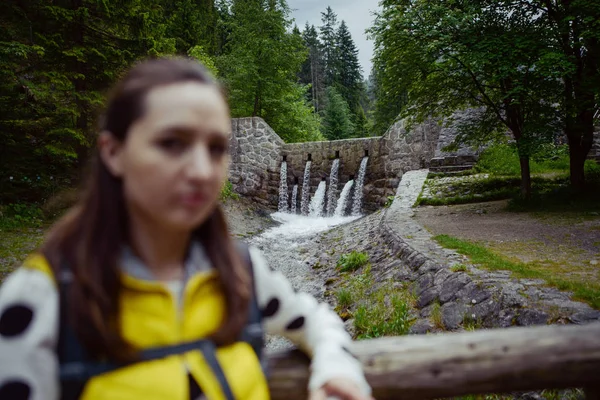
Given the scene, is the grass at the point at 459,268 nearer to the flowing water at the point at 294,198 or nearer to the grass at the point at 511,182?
the grass at the point at 511,182

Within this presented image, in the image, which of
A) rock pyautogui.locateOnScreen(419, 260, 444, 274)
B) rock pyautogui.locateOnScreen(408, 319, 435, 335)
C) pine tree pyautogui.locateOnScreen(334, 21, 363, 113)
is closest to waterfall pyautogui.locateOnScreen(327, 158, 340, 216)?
rock pyautogui.locateOnScreen(419, 260, 444, 274)

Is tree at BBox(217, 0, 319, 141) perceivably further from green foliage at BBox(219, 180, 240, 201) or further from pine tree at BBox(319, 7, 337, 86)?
pine tree at BBox(319, 7, 337, 86)

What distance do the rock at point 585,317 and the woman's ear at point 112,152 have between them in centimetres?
339

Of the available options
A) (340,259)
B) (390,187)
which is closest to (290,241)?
(340,259)

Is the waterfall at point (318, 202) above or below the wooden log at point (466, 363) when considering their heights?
below

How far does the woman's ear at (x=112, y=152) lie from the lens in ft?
2.81

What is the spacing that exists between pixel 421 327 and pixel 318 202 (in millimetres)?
10996

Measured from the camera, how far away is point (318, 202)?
48.8 ft

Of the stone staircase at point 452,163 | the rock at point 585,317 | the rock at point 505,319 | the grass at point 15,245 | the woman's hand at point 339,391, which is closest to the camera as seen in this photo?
the woman's hand at point 339,391

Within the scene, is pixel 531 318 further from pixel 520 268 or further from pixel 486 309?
pixel 520 268

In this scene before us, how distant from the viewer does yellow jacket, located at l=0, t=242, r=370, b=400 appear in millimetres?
→ 720

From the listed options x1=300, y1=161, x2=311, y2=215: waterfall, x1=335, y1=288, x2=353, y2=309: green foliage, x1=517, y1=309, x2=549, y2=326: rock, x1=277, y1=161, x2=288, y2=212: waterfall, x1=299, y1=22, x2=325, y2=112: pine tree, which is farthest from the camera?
x1=299, y1=22, x2=325, y2=112: pine tree

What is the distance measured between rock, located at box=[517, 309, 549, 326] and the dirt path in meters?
1.13

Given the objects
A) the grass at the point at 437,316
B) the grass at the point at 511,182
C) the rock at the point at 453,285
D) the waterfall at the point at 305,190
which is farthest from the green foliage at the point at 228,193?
the grass at the point at 437,316
